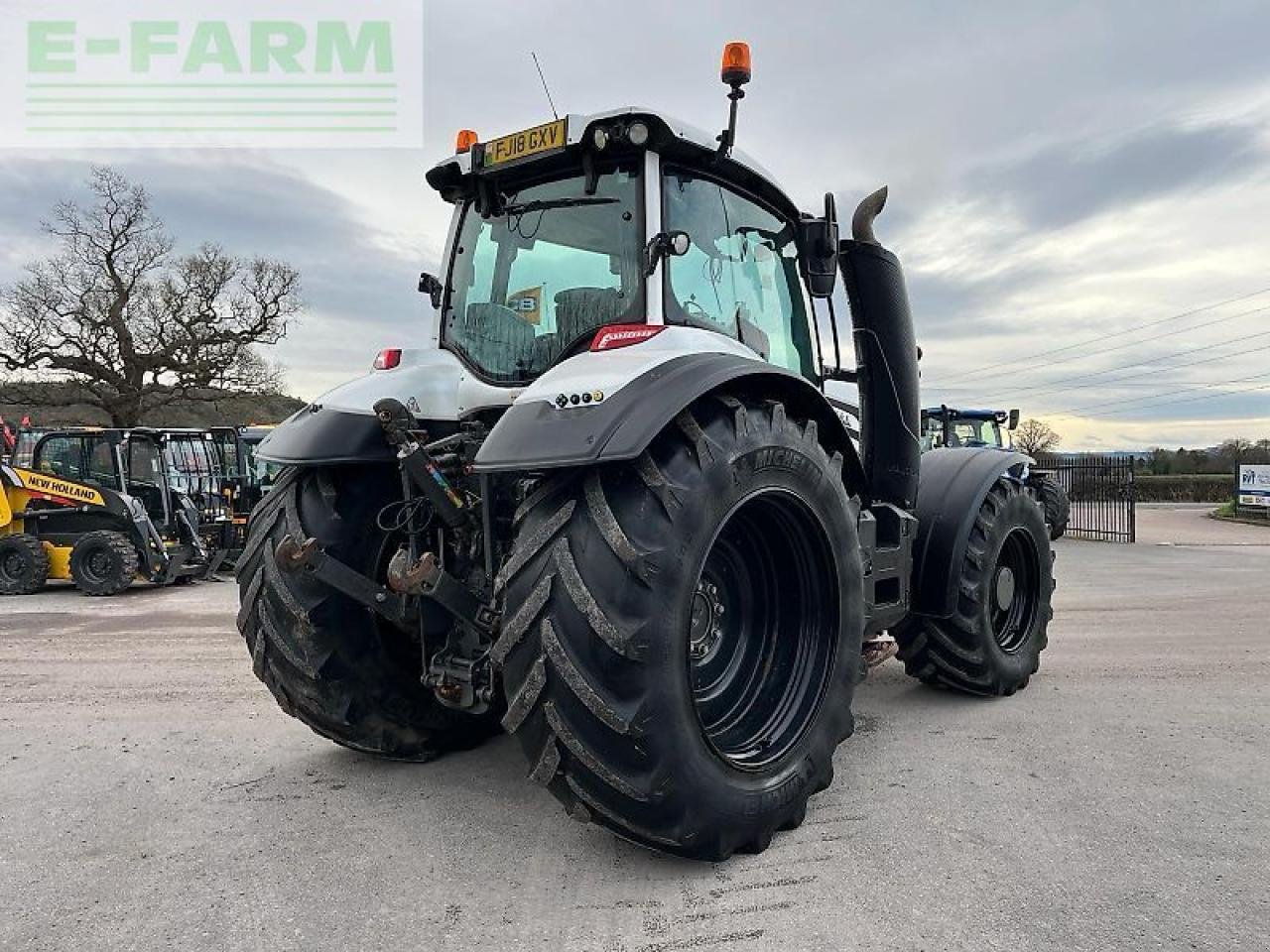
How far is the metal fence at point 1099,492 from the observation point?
59.8 ft

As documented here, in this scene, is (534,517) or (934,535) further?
(934,535)

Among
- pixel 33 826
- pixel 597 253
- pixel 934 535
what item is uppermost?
pixel 597 253

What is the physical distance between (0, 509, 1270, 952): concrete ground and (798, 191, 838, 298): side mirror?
2116mm

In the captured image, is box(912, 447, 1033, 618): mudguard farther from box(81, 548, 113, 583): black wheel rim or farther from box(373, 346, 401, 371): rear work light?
box(81, 548, 113, 583): black wheel rim

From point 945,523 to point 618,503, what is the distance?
98.3 inches

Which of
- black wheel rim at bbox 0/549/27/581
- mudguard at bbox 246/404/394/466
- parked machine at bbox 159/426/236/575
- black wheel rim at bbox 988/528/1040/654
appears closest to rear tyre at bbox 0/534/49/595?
black wheel rim at bbox 0/549/27/581

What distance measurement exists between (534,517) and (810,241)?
6.52ft

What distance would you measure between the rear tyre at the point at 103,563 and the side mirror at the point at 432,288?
29.4 feet

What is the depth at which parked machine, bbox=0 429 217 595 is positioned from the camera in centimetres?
1120

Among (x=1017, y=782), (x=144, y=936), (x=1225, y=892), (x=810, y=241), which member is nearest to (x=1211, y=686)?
(x=1017, y=782)

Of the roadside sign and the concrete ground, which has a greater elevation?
the roadside sign

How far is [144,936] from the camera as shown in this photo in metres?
2.45

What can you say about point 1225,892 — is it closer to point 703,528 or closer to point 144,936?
point 703,528

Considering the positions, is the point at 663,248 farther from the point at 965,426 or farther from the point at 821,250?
the point at 965,426
